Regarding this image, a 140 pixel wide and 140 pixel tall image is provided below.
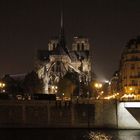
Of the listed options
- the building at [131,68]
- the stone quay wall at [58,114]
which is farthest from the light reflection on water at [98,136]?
the building at [131,68]

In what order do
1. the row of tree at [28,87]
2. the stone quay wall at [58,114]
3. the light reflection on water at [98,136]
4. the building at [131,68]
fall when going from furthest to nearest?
the row of tree at [28,87]
the building at [131,68]
the stone quay wall at [58,114]
the light reflection on water at [98,136]

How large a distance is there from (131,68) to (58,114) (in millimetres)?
32130

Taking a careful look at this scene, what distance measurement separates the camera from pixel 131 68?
13775 cm

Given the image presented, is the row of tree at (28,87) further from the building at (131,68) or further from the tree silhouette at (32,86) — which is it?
the building at (131,68)

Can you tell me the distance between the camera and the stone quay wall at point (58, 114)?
362 ft

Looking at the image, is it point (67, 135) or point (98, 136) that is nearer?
point (98, 136)

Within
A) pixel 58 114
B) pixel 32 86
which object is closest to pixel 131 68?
pixel 58 114

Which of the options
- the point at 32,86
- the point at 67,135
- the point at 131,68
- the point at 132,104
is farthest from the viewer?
the point at 32,86

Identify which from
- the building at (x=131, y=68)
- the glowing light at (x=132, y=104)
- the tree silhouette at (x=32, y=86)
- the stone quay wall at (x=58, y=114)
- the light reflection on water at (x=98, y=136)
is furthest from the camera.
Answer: the tree silhouette at (x=32, y=86)

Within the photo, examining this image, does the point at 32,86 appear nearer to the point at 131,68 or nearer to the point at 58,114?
the point at 131,68

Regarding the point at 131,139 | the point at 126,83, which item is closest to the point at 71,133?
the point at 131,139

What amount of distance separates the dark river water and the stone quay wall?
5468 millimetres

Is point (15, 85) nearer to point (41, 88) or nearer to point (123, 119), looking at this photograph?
point (41, 88)

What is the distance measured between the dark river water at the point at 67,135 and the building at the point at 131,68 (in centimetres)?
3475
